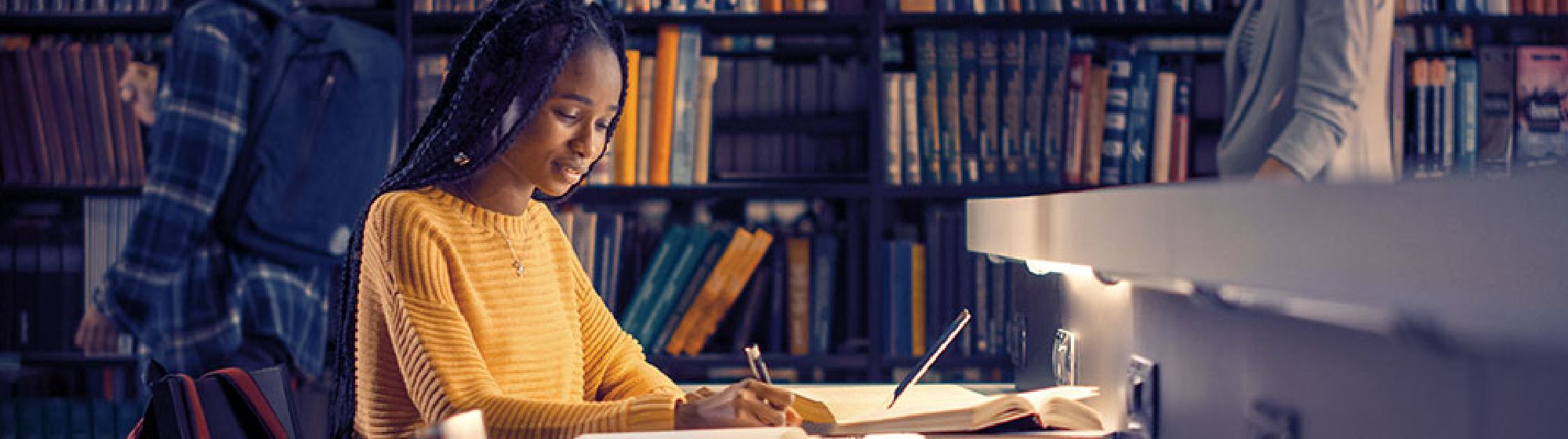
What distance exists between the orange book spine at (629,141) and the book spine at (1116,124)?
0.99m

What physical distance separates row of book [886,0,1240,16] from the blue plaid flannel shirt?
1.27 metres

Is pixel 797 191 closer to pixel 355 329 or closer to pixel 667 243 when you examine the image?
pixel 667 243

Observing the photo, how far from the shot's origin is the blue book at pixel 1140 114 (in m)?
2.32

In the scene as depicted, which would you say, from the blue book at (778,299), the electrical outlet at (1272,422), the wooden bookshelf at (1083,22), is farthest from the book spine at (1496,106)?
the electrical outlet at (1272,422)

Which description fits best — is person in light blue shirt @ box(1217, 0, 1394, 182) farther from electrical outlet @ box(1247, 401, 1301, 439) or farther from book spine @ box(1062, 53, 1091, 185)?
electrical outlet @ box(1247, 401, 1301, 439)

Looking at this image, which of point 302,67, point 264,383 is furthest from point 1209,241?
point 302,67

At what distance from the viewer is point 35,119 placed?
2.30 metres

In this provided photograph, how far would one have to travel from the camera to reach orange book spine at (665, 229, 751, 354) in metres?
2.29

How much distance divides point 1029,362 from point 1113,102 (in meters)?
1.17

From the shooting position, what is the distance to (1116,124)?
2.32 metres

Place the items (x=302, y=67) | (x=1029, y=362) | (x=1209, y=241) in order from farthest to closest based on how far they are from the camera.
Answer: (x=302, y=67) < (x=1029, y=362) < (x=1209, y=241)

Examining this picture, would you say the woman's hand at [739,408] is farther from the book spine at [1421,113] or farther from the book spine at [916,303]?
the book spine at [1421,113]

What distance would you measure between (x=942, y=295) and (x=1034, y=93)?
1.54 feet

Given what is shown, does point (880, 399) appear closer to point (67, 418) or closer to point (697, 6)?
point (697, 6)
